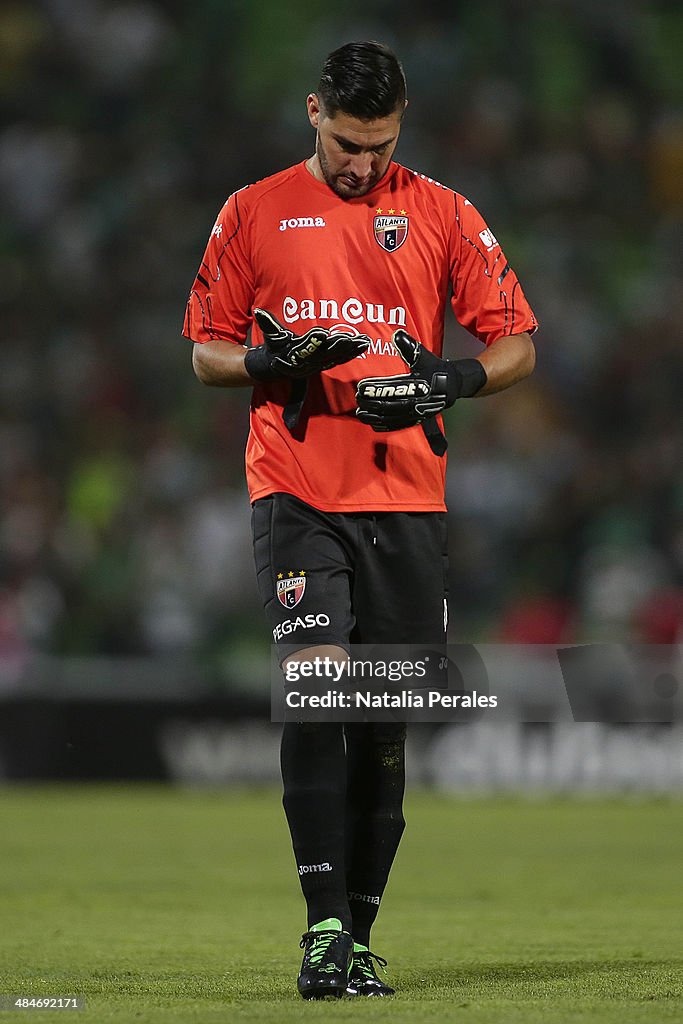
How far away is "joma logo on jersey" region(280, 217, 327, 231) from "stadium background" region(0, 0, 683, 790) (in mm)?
7551

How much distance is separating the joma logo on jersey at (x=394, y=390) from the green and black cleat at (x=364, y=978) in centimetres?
127

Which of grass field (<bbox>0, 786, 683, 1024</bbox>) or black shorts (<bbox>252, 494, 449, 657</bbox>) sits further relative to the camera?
black shorts (<bbox>252, 494, 449, 657</bbox>)

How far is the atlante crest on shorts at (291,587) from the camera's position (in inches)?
151

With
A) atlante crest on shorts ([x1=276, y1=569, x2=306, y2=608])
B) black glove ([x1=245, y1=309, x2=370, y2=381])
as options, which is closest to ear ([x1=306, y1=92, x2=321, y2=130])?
black glove ([x1=245, y1=309, x2=370, y2=381])

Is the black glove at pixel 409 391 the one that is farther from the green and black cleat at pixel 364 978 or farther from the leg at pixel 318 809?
the green and black cleat at pixel 364 978

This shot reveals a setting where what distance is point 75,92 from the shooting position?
15.9 meters

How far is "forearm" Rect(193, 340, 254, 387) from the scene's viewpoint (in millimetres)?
3973

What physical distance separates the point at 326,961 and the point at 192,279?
11583 mm

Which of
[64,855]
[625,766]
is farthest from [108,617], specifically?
[64,855]

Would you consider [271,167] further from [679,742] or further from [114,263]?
[679,742]

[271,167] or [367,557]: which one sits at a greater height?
[271,167]

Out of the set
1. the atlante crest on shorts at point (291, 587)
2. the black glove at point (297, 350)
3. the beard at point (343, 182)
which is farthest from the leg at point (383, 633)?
the beard at point (343, 182)

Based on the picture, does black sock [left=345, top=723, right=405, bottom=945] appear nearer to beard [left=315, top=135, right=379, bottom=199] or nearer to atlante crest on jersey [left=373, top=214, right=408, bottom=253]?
atlante crest on jersey [left=373, top=214, right=408, bottom=253]

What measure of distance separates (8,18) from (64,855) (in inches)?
435
